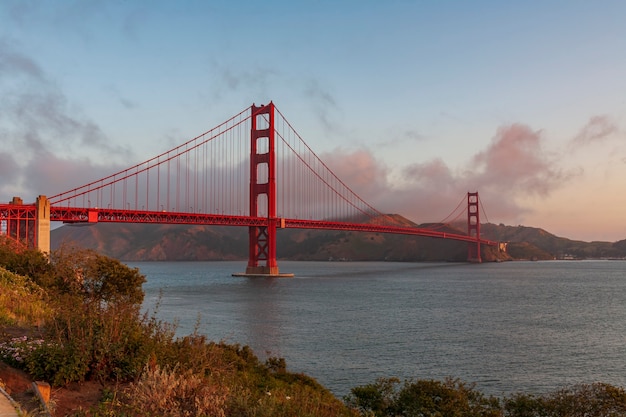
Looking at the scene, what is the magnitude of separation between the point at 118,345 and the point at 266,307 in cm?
4346

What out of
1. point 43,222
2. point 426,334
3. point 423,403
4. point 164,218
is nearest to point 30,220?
point 43,222

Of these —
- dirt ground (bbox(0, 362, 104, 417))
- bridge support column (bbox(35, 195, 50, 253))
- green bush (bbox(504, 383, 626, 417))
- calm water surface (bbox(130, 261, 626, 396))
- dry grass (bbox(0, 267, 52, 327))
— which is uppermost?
bridge support column (bbox(35, 195, 50, 253))

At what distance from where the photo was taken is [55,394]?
852 cm

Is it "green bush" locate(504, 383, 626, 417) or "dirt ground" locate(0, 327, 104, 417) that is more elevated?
"dirt ground" locate(0, 327, 104, 417)

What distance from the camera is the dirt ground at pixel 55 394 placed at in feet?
25.8

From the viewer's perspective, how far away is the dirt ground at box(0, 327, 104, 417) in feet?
25.8

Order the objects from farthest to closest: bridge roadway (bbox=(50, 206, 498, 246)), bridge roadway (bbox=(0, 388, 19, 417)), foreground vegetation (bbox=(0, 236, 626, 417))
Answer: bridge roadway (bbox=(50, 206, 498, 246)), foreground vegetation (bbox=(0, 236, 626, 417)), bridge roadway (bbox=(0, 388, 19, 417))

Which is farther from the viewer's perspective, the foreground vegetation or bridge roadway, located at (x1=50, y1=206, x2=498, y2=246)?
bridge roadway, located at (x1=50, y1=206, x2=498, y2=246)

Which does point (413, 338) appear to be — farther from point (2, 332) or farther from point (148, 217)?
point (148, 217)

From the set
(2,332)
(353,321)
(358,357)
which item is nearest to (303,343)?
(358,357)

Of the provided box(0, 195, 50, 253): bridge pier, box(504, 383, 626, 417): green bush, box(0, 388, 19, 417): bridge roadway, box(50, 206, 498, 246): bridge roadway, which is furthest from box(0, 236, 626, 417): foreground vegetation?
box(50, 206, 498, 246): bridge roadway

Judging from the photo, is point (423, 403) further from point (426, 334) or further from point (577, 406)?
point (426, 334)

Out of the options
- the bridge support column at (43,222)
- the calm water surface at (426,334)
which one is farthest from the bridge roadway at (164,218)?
the calm water surface at (426,334)

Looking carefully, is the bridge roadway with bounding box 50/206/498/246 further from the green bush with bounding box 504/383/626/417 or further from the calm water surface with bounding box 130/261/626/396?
the green bush with bounding box 504/383/626/417
